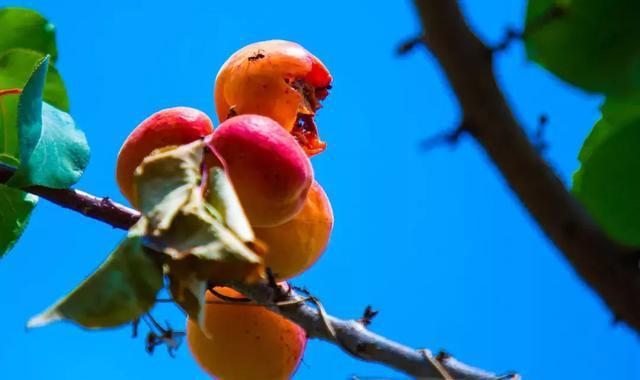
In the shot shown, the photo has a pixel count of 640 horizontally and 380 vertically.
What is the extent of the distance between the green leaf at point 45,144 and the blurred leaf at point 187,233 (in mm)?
178

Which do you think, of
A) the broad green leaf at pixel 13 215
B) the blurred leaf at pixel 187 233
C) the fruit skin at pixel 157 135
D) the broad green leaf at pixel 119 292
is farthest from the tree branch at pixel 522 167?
the broad green leaf at pixel 13 215

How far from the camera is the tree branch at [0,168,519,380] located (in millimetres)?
686

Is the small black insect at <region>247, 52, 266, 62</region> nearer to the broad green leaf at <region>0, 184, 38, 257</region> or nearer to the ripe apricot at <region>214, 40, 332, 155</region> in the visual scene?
the ripe apricot at <region>214, 40, 332, 155</region>

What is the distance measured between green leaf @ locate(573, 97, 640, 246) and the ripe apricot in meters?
0.44

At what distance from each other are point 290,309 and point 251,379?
6.0 inches

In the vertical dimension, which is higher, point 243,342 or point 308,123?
point 308,123

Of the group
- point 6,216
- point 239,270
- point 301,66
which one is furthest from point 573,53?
point 6,216

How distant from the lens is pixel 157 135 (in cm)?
81

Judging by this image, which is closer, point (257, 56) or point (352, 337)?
point (352, 337)

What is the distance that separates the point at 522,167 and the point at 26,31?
77cm

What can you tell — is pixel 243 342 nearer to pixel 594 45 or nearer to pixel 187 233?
pixel 187 233

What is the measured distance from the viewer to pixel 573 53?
431mm

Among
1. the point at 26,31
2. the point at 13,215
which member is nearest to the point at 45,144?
the point at 13,215

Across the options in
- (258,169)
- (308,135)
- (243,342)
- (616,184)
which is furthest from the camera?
(308,135)
